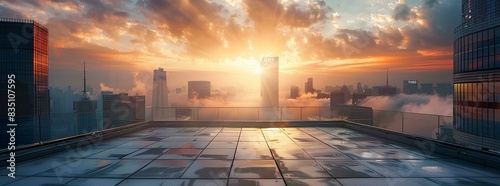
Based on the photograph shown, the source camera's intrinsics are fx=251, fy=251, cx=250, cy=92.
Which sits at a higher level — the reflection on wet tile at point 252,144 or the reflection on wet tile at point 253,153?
the reflection on wet tile at point 253,153

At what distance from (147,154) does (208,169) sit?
11.4 ft

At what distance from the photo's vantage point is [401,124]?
16125 mm

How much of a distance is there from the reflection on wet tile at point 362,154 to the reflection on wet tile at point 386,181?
8.18 feet

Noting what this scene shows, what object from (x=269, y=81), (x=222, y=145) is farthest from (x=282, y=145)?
(x=269, y=81)

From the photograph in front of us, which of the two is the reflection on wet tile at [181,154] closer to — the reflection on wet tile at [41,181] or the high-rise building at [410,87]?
the reflection on wet tile at [41,181]

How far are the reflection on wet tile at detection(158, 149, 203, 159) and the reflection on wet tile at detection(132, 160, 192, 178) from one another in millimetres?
578

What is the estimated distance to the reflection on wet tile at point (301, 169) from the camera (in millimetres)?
7473

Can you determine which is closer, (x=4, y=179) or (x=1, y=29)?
(x=4, y=179)

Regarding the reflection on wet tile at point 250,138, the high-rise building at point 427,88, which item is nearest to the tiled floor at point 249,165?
the reflection on wet tile at point 250,138

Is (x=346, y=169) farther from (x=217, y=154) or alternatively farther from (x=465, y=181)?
(x=217, y=154)

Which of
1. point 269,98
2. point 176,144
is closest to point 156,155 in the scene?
point 176,144

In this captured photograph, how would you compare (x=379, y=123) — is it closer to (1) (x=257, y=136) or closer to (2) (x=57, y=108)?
(1) (x=257, y=136)

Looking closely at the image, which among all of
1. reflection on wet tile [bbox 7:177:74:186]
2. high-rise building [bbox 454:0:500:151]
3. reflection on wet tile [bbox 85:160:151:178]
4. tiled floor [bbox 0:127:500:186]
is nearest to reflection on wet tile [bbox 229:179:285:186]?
tiled floor [bbox 0:127:500:186]

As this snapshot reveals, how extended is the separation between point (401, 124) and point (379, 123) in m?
4.80
